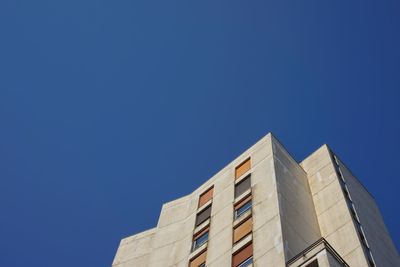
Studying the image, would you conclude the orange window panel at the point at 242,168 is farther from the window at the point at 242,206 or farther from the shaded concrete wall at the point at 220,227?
the window at the point at 242,206

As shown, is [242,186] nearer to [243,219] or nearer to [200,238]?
[200,238]

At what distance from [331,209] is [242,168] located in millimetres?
6769

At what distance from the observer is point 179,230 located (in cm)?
3228

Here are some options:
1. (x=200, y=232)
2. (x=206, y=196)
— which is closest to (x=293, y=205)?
(x=200, y=232)

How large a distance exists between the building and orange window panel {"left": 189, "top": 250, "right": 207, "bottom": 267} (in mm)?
73

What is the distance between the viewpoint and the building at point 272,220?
901 inches

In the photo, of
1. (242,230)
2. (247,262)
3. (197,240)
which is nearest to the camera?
(247,262)

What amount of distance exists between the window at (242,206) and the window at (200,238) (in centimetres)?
225

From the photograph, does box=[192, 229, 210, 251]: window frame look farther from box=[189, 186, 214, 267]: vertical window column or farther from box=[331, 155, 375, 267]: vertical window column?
box=[331, 155, 375, 267]: vertical window column

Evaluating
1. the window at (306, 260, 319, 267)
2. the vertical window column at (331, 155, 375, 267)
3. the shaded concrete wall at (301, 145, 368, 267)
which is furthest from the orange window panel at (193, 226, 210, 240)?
the window at (306, 260, 319, 267)

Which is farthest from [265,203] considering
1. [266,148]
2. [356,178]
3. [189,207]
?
[356,178]

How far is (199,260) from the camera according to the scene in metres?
26.4

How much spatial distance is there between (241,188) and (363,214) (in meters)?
7.31

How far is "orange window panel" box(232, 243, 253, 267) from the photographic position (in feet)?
76.1
